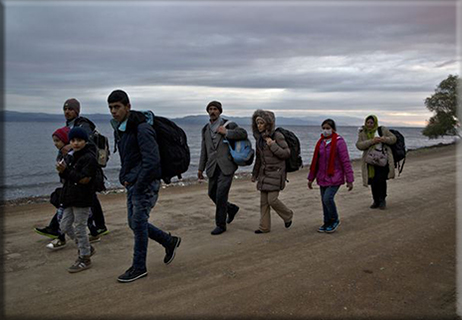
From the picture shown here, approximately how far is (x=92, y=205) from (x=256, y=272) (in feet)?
8.14

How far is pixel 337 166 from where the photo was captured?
261 inches

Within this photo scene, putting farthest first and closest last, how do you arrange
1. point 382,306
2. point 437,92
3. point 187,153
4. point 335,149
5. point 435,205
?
point 437,92
point 435,205
point 335,149
point 187,153
point 382,306

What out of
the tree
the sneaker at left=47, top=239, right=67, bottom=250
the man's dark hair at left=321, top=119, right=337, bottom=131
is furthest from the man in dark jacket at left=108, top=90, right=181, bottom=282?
the tree

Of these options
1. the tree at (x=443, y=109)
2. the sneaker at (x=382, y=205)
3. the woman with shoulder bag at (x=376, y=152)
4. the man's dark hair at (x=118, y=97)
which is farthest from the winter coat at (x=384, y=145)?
the tree at (x=443, y=109)

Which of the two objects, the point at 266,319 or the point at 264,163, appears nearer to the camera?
the point at 266,319

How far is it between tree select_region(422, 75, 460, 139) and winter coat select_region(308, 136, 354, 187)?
1555 inches

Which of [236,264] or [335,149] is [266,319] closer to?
[236,264]

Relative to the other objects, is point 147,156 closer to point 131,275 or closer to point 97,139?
point 131,275

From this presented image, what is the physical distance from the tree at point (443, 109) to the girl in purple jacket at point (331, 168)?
39.5m

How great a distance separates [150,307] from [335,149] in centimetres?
402

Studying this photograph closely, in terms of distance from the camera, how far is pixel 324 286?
4.45 m

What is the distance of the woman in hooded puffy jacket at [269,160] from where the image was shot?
644 cm

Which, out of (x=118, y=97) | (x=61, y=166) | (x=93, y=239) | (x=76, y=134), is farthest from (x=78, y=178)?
(x=93, y=239)

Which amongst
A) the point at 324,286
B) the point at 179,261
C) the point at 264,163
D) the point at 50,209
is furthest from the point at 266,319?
the point at 50,209
